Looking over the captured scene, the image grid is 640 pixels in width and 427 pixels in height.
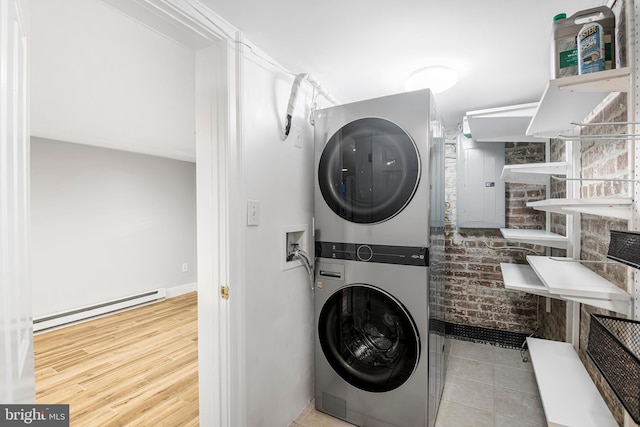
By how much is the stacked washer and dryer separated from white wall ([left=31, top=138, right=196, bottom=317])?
3.50 metres

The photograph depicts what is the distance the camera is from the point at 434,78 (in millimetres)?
1817

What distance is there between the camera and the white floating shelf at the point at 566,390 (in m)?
1.17

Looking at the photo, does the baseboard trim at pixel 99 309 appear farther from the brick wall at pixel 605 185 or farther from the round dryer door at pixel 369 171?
the brick wall at pixel 605 185

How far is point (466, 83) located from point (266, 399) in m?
2.30

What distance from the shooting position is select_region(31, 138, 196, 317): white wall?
3.51 meters

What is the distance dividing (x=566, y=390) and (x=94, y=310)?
15.5 ft

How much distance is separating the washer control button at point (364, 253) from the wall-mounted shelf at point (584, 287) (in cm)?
80

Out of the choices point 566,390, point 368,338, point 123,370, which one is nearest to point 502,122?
point 566,390

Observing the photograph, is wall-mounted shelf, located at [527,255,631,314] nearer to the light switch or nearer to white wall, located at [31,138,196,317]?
the light switch

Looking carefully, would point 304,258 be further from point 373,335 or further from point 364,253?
point 373,335

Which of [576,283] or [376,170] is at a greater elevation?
[376,170]

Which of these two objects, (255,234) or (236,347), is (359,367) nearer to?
(236,347)

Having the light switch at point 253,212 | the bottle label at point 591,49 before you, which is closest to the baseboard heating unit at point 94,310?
the light switch at point 253,212

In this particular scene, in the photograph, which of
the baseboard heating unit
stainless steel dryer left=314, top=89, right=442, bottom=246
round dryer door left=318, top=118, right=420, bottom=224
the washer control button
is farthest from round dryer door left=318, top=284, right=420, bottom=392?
the baseboard heating unit
